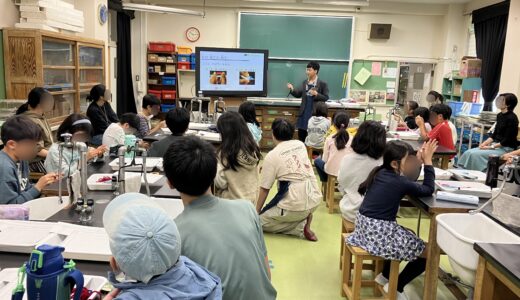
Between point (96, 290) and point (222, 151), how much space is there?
173 cm

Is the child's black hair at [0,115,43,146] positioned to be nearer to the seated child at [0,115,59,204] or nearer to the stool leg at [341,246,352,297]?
the seated child at [0,115,59,204]

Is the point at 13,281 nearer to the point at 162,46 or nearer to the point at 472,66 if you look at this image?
the point at 162,46

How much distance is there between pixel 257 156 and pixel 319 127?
273 cm

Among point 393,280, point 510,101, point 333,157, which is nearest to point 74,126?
point 393,280

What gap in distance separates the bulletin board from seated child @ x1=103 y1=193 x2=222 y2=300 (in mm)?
7887

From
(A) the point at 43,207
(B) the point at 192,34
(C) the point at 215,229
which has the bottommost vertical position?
(A) the point at 43,207

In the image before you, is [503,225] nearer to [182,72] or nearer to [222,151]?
[222,151]

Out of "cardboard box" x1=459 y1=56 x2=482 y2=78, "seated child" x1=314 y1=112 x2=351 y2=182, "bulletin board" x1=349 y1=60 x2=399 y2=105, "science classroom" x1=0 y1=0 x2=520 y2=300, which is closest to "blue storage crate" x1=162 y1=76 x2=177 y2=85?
"science classroom" x1=0 y1=0 x2=520 y2=300

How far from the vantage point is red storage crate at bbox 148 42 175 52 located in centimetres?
834

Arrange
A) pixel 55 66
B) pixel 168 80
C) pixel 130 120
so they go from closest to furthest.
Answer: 1. pixel 130 120
2. pixel 55 66
3. pixel 168 80

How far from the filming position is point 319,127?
564cm

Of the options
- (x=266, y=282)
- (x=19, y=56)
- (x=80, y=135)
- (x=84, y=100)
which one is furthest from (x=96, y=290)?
(x=84, y=100)

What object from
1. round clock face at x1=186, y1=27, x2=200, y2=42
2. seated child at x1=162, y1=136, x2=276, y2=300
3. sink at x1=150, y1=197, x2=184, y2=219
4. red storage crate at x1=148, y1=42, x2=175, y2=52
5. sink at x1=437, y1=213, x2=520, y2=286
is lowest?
sink at x1=437, y1=213, x2=520, y2=286

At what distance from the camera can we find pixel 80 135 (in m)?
2.71
